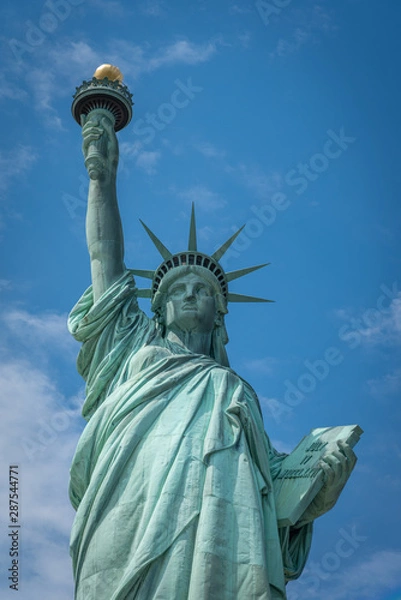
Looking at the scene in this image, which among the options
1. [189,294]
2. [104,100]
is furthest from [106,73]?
[189,294]

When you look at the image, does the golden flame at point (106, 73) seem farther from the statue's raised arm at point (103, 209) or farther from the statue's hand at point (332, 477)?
the statue's hand at point (332, 477)

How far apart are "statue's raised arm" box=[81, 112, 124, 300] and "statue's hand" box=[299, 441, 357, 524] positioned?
426cm

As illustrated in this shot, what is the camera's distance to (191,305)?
1855 centimetres

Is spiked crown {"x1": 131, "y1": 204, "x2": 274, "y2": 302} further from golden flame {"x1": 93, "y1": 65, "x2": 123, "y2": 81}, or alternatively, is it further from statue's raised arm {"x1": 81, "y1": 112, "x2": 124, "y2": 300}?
golden flame {"x1": 93, "y1": 65, "x2": 123, "y2": 81}

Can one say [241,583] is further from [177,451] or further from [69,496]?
[69,496]

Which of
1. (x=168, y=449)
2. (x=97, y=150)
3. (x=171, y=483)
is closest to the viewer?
(x=171, y=483)

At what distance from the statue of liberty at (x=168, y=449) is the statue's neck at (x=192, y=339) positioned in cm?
2

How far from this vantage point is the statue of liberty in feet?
48.5

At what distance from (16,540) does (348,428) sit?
517 centimetres

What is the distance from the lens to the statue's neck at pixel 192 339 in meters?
18.5

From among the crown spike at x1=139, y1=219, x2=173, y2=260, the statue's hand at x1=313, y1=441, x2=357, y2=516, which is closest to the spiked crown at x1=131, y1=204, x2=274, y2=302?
the crown spike at x1=139, y1=219, x2=173, y2=260

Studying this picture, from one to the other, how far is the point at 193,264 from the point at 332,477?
4.10 metres

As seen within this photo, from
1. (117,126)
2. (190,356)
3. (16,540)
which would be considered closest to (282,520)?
(190,356)

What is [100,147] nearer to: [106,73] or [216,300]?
[106,73]
